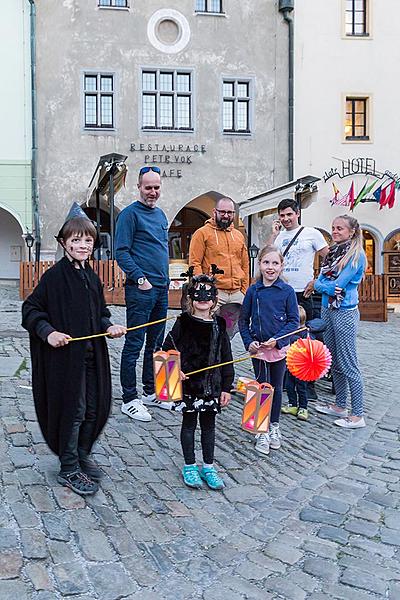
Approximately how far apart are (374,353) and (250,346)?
20.4 feet

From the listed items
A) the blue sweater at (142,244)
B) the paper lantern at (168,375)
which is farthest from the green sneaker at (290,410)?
the paper lantern at (168,375)

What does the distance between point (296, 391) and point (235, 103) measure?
1561 centimetres

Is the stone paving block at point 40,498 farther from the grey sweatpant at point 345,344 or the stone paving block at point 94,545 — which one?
the grey sweatpant at point 345,344

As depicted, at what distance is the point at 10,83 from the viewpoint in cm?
1953

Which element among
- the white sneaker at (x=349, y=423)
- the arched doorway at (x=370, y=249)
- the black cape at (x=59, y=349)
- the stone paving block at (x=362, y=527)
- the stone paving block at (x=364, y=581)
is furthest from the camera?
the arched doorway at (x=370, y=249)

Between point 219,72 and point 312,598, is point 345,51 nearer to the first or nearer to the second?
point 219,72

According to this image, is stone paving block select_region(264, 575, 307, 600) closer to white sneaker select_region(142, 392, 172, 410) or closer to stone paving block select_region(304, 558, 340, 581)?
stone paving block select_region(304, 558, 340, 581)

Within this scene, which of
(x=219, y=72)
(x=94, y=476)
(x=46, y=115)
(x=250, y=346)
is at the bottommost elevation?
(x=94, y=476)

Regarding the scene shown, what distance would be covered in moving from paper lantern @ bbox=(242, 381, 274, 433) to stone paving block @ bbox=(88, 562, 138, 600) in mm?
1512

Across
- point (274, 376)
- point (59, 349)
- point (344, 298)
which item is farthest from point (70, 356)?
point (344, 298)

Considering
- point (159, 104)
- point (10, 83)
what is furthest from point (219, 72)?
point (10, 83)

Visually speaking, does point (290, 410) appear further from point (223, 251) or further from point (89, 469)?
point (89, 469)

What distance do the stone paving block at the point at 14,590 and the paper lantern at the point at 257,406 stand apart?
76.1 inches

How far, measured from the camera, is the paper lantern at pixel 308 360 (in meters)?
4.84
